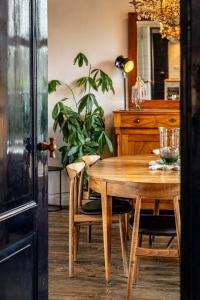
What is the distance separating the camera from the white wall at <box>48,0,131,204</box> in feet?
18.4

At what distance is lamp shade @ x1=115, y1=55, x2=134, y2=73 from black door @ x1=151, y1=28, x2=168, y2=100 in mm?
277

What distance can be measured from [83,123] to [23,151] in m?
3.66

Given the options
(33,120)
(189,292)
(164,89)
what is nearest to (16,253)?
(33,120)

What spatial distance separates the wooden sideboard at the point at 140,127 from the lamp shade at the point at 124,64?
0.60 metres

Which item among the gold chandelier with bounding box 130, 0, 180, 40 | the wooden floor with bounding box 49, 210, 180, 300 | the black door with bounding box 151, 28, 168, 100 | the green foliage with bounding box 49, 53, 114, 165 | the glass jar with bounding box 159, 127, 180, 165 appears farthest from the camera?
the black door with bounding box 151, 28, 168, 100

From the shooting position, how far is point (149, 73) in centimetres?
552

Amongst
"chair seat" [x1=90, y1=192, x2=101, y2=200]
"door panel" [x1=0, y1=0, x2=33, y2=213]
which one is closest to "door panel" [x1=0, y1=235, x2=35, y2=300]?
"door panel" [x1=0, y1=0, x2=33, y2=213]

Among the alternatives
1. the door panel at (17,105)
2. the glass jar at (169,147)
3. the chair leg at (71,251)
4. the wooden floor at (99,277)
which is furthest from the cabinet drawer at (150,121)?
the door panel at (17,105)

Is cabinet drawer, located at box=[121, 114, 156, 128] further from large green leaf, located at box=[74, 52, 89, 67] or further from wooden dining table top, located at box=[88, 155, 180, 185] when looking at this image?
wooden dining table top, located at box=[88, 155, 180, 185]

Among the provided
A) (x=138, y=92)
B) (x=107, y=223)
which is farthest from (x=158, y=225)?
(x=138, y=92)

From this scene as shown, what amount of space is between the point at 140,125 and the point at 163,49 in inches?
40.7

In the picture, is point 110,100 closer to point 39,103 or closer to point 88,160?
point 88,160

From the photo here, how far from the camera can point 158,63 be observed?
18.0ft

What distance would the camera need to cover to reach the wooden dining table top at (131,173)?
2.86 m
